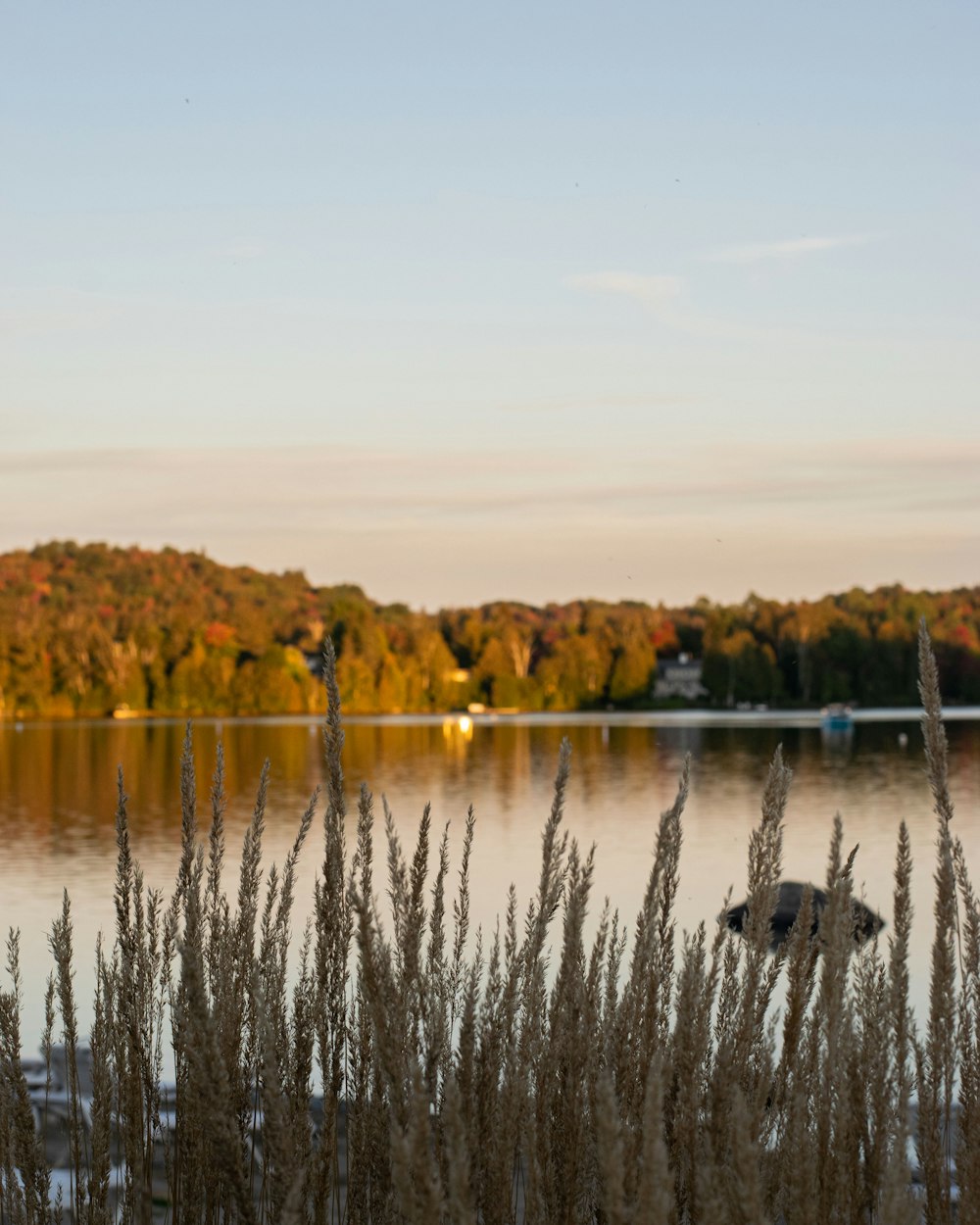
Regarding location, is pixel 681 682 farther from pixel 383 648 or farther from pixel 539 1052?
pixel 539 1052

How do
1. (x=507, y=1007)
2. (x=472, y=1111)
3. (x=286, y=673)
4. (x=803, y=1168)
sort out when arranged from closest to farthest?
1. (x=803, y=1168)
2. (x=472, y=1111)
3. (x=507, y=1007)
4. (x=286, y=673)

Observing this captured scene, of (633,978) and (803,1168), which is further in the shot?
(633,978)

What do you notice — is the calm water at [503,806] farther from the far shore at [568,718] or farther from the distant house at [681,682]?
the distant house at [681,682]

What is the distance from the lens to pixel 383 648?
492ft

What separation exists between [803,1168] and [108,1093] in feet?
5.76

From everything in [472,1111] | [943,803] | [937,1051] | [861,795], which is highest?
[943,803]

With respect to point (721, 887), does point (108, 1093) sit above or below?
above

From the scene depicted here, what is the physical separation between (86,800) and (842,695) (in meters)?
112

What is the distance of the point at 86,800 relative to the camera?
47.3 m

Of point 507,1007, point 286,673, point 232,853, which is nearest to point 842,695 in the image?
point 286,673

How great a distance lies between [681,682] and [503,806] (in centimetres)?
11661

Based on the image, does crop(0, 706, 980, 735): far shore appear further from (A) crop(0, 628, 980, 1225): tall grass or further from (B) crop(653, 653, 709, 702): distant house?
(A) crop(0, 628, 980, 1225): tall grass

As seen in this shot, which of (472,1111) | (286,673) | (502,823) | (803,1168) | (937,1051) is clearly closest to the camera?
(803,1168)

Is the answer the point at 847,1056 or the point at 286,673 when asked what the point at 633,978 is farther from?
the point at 286,673
